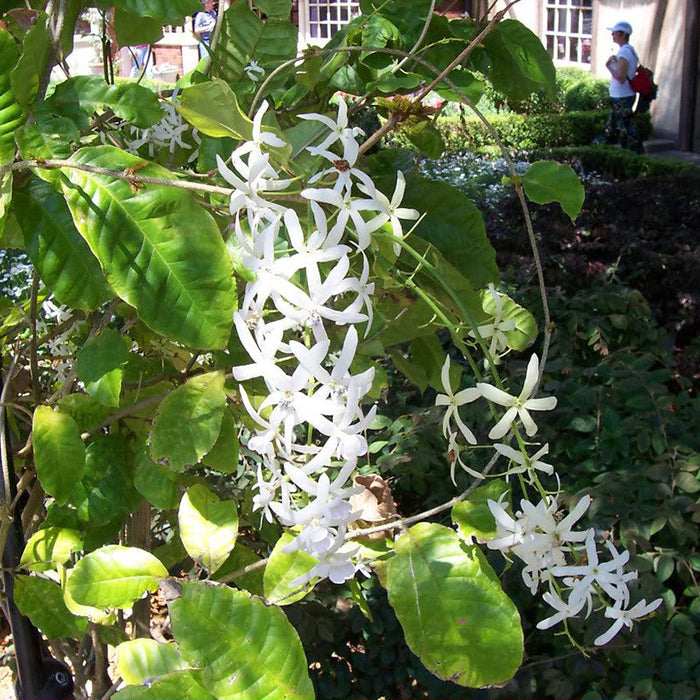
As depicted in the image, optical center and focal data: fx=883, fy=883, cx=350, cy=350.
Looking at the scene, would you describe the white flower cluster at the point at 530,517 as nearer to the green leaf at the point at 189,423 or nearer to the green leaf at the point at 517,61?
the green leaf at the point at 189,423

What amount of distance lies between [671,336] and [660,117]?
835 cm

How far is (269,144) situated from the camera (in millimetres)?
638

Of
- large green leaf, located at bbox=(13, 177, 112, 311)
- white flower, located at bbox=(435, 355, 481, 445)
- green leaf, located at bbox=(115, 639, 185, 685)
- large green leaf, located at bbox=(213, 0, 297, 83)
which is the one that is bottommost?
green leaf, located at bbox=(115, 639, 185, 685)

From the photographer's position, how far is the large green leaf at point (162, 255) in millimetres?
670

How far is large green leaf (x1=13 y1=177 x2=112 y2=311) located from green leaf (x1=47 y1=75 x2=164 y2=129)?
0.09 meters

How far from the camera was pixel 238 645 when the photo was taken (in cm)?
59

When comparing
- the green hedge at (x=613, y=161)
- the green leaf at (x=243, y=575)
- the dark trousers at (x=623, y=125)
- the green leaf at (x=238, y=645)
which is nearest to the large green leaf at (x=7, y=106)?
the green leaf at (x=238, y=645)

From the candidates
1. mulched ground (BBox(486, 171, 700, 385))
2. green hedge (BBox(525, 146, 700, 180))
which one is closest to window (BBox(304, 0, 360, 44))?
green hedge (BBox(525, 146, 700, 180))

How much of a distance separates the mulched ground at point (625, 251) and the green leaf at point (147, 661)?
2.74m

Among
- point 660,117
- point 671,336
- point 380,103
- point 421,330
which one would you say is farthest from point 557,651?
point 660,117

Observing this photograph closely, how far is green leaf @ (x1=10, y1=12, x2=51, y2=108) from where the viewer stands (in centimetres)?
72

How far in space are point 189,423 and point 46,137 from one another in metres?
0.26

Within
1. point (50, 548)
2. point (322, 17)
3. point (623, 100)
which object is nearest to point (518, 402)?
point (50, 548)

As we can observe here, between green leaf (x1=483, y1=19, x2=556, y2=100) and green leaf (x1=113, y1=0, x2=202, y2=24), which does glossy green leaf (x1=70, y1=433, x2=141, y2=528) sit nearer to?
green leaf (x1=113, y1=0, x2=202, y2=24)
